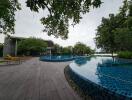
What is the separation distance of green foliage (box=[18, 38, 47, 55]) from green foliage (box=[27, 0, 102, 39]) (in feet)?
160

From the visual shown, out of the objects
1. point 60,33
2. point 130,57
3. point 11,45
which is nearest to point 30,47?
point 11,45

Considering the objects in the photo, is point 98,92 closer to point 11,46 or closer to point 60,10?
point 60,10

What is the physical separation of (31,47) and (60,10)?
5019cm

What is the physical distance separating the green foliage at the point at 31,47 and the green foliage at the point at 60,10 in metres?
48.8

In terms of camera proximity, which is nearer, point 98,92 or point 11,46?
point 98,92

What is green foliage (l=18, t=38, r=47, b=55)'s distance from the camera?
57219 mm

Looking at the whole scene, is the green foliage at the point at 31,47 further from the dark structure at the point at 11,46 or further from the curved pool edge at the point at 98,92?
the curved pool edge at the point at 98,92

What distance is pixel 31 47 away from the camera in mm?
56875

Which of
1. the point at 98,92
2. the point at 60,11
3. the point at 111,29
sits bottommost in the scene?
the point at 98,92

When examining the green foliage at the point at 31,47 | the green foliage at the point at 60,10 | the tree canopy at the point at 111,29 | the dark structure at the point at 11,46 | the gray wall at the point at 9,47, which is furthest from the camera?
the green foliage at the point at 31,47

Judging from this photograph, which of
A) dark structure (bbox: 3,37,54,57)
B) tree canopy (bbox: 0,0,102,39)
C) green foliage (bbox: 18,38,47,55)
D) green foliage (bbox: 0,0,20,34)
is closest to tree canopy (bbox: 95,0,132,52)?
green foliage (bbox: 18,38,47,55)

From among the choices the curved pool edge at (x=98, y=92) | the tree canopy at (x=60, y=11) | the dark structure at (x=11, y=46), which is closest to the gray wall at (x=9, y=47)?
the dark structure at (x=11, y=46)

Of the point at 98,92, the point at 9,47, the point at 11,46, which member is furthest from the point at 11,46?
the point at 98,92

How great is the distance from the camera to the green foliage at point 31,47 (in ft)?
188
